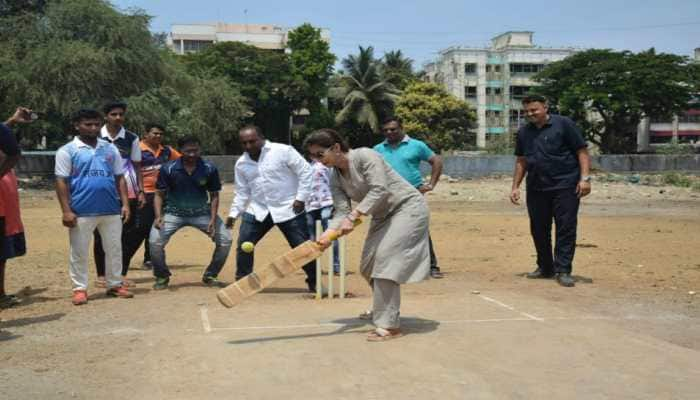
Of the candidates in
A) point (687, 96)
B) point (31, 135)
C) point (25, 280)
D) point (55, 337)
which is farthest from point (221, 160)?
point (687, 96)

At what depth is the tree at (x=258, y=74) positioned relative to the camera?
5984 cm

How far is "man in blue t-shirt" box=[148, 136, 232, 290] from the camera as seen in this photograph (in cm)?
823

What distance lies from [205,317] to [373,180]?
2.20 m

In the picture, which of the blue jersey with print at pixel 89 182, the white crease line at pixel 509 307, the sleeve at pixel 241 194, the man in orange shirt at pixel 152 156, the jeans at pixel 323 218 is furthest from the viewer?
the man in orange shirt at pixel 152 156

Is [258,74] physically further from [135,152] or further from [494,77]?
[135,152]

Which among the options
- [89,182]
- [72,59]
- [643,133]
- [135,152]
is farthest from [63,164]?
[643,133]

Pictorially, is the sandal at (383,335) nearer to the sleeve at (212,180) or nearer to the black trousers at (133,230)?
the sleeve at (212,180)

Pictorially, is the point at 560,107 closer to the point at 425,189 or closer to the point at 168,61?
the point at 168,61

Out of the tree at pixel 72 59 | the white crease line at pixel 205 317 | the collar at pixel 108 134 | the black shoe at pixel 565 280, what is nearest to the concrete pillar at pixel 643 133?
the tree at pixel 72 59

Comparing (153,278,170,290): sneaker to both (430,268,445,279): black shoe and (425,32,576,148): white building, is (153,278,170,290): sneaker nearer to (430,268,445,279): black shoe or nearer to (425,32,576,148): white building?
A: (430,268,445,279): black shoe

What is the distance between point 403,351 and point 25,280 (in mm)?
5956

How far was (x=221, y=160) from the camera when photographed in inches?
1355

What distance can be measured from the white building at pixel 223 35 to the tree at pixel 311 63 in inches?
748

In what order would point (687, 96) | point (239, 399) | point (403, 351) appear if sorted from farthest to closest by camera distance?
point (687, 96)
point (403, 351)
point (239, 399)
